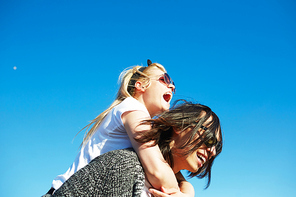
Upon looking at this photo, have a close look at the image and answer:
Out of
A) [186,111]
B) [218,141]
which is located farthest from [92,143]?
[218,141]

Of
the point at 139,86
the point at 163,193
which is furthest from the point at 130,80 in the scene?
the point at 163,193

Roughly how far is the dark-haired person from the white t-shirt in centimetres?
37

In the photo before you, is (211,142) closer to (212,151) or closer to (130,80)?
(212,151)

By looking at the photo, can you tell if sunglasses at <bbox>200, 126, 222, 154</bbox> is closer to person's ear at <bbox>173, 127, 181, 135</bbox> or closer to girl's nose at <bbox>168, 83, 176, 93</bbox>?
person's ear at <bbox>173, 127, 181, 135</bbox>

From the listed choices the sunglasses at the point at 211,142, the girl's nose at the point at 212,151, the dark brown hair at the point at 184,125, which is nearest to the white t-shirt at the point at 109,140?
the dark brown hair at the point at 184,125

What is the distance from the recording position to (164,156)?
10.9ft

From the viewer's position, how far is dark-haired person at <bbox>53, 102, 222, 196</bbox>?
8.27 ft

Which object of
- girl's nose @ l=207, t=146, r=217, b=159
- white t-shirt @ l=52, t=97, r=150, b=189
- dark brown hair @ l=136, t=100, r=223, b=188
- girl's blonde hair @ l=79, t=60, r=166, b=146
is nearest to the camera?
dark brown hair @ l=136, t=100, r=223, b=188

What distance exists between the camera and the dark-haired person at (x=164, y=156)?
2.52 metres

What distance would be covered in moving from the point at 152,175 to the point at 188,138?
71 cm

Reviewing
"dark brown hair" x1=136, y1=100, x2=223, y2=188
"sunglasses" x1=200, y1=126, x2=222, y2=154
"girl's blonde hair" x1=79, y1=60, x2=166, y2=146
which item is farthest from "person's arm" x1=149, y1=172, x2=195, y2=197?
"girl's blonde hair" x1=79, y1=60, x2=166, y2=146

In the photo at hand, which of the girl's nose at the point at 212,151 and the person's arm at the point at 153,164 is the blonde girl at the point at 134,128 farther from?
the girl's nose at the point at 212,151

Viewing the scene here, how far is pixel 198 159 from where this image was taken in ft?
11.1

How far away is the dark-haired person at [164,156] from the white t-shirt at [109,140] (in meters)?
0.37
